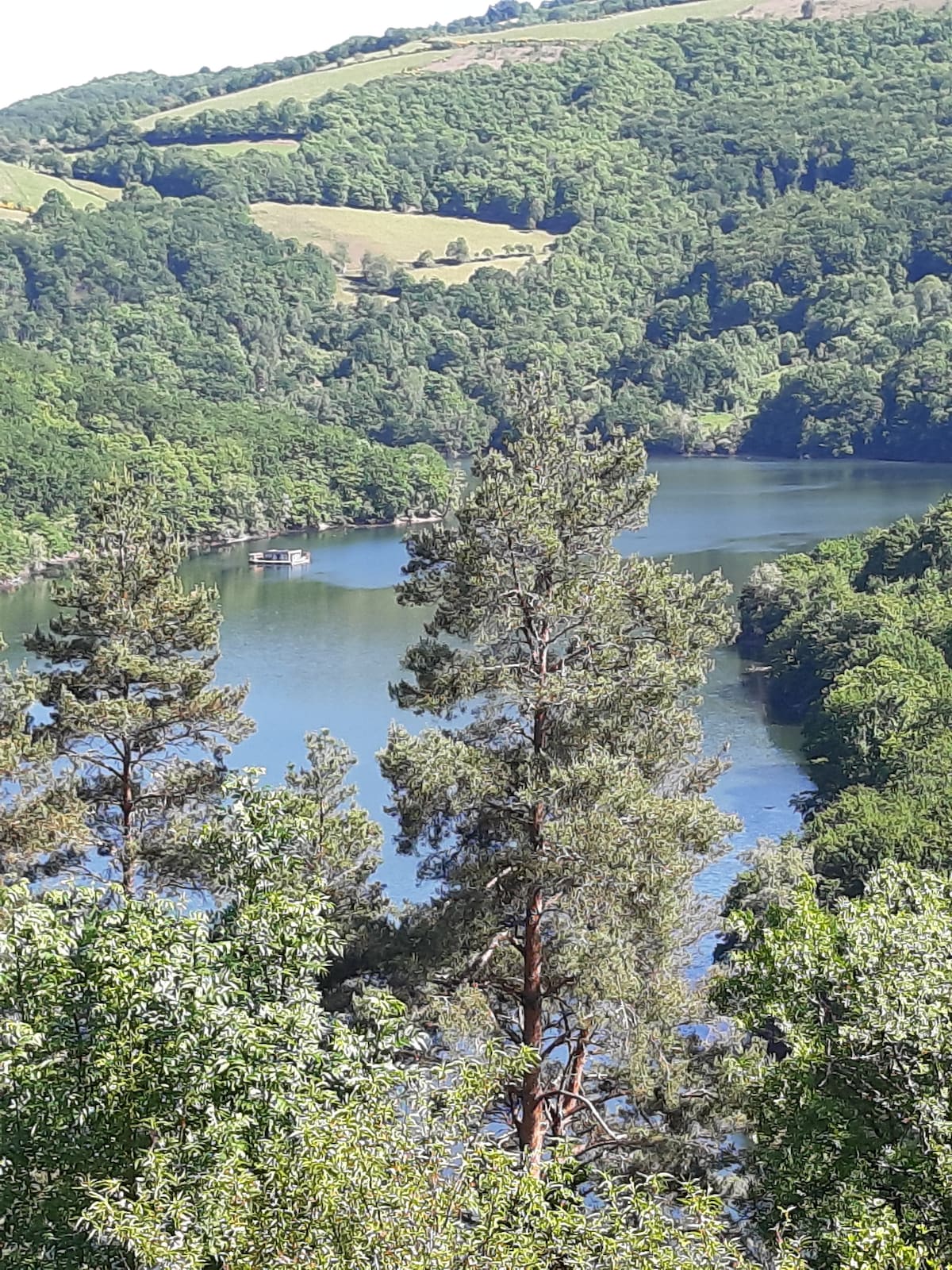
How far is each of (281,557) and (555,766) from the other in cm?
6834

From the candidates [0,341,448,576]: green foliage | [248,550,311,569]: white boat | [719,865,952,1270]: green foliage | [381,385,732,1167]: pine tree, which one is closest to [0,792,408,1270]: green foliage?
[719,865,952,1270]: green foliage

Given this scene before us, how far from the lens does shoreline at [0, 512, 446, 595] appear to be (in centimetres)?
7931

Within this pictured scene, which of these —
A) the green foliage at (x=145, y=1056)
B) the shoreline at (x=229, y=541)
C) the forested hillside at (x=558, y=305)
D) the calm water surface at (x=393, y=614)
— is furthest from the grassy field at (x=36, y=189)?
the green foliage at (x=145, y=1056)

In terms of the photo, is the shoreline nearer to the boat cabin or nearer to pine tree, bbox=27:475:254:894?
the boat cabin

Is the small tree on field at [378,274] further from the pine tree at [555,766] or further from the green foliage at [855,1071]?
the green foliage at [855,1071]

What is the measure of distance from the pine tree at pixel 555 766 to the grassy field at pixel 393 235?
150 m

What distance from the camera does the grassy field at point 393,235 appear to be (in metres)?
173

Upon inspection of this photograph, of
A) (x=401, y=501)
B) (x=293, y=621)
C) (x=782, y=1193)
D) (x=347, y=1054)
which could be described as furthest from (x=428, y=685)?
(x=401, y=501)

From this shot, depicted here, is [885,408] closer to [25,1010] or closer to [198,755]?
[198,755]

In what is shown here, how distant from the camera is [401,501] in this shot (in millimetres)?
99250

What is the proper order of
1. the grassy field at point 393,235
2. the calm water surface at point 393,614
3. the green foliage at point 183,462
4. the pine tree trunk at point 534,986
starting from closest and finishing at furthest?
1. the pine tree trunk at point 534,986
2. the calm water surface at point 393,614
3. the green foliage at point 183,462
4. the grassy field at point 393,235

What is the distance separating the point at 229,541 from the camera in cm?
9375

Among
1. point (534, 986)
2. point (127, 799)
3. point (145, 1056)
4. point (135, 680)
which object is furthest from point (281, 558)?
point (145, 1056)

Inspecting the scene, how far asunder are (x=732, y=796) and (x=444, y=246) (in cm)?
14301
